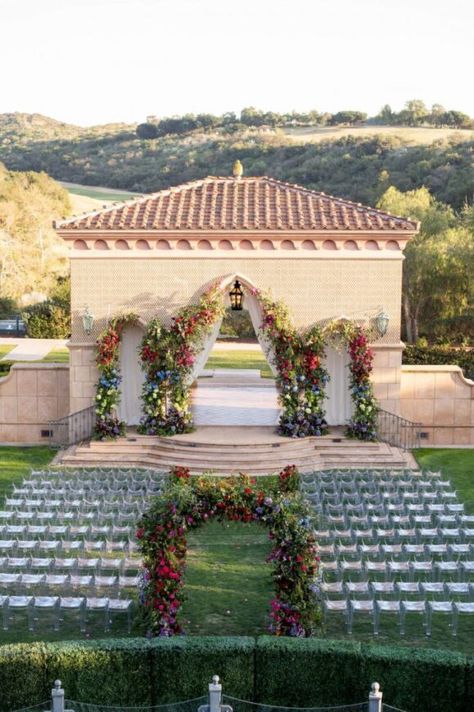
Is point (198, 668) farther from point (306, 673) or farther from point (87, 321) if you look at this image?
point (87, 321)

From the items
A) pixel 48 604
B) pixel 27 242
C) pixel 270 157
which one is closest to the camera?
pixel 48 604

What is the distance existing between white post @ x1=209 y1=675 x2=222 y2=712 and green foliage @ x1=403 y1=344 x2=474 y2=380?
26777 mm

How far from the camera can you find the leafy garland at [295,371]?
2620 centimetres

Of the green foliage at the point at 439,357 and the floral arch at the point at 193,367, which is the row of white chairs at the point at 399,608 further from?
the green foliage at the point at 439,357

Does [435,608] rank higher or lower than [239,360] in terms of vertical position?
lower

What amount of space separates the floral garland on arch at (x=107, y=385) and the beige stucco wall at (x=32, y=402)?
6.28 feet

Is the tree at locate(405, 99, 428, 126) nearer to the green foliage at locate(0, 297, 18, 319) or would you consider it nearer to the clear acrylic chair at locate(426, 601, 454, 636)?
the green foliage at locate(0, 297, 18, 319)

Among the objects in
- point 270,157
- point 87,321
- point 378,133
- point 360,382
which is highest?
point 378,133

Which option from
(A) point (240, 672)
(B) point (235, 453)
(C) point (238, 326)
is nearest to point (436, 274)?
(C) point (238, 326)

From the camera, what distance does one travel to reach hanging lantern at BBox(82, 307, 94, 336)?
26.6 m

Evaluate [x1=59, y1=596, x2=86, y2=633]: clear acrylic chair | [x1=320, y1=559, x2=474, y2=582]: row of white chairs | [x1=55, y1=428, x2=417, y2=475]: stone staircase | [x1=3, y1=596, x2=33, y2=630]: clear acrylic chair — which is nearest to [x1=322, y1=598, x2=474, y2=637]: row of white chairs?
[x1=320, y1=559, x2=474, y2=582]: row of white chairs

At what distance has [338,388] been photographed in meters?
27.6

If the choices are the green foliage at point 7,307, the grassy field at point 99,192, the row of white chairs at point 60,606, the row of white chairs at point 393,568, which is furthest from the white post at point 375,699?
the grassy field at point 99,192

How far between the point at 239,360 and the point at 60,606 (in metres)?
27.8
